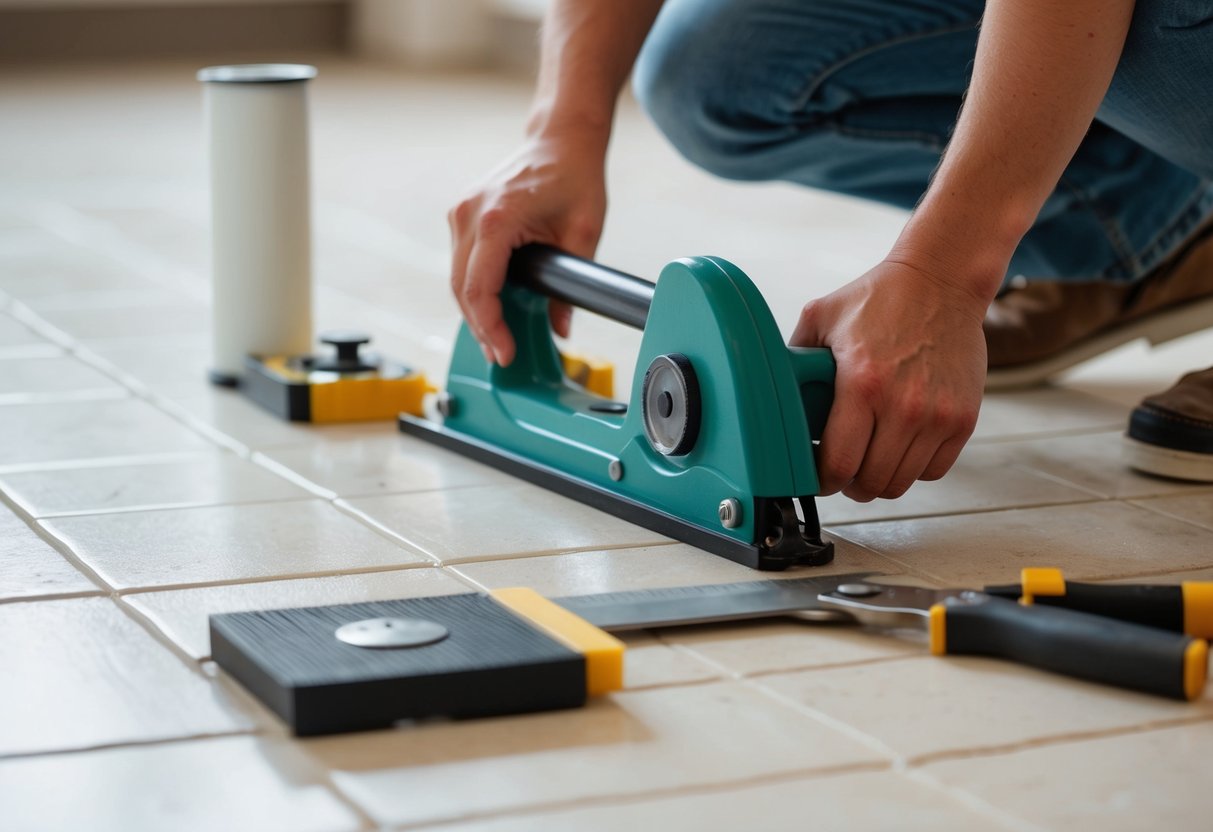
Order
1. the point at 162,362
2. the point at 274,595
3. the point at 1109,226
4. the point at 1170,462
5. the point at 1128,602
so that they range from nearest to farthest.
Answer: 1. the point at 1128,602
2. the point at 274,595
3. the point at 1170,462
4. the point at 1109,226
5. the point at 162,362

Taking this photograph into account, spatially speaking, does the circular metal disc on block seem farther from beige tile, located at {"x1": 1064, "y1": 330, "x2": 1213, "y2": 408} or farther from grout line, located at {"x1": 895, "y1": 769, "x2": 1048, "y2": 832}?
beige tile, located at {"x1": 1064, "y1": 330, "x2": 1213, "y2": 408}

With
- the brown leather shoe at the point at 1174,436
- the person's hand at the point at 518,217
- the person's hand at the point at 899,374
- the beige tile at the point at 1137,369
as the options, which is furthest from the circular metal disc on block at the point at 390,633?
the beige tile at the point at 1137,369

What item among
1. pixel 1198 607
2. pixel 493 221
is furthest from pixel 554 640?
pixel 493 221

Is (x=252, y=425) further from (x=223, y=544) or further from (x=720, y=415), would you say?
(x=720, y=415)

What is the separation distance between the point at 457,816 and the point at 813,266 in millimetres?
2056

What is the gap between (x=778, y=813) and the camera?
950 millimetres

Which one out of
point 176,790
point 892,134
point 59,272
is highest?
point 892,134

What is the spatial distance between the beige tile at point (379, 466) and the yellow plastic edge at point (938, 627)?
0.58 meters

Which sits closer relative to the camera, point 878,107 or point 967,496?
point 967,496

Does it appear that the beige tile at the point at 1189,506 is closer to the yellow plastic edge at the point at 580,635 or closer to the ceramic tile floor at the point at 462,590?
the ceramic tile floor at the point at 462,590

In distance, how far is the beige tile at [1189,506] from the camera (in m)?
1.57

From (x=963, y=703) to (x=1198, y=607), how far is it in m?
0.20

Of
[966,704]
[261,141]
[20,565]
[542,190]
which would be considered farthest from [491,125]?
[966,704]

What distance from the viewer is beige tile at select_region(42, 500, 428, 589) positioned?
135 cm
